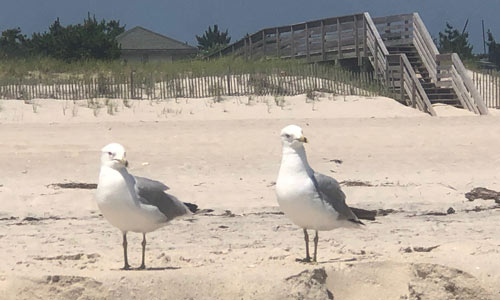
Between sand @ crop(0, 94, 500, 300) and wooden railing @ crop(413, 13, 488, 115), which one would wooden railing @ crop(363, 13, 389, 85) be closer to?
wooden railing @ crop(413, 13, 488, 115)

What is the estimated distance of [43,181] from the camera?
13.4 m

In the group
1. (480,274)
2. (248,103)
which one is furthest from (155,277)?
(248,103)

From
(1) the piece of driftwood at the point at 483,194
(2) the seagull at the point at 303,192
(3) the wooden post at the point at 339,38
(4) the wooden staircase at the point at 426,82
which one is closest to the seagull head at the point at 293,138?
(2) the seagull at the point at 303,192

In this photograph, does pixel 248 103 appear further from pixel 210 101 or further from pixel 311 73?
pixel 311 73

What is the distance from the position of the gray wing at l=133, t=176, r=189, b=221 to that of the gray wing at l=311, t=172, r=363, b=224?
1113 mm

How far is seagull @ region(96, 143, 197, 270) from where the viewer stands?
6875 millimetres

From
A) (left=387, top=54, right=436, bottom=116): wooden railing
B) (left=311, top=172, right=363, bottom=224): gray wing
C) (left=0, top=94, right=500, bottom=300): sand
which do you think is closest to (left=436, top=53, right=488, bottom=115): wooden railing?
(left=387, top=54, right=436, bottom=116): wooden railing

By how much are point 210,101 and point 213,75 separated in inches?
83.7

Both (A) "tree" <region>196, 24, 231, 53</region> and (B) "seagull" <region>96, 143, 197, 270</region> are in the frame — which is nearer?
(B) "seagull" <region>96, 143, 197, 270</region>

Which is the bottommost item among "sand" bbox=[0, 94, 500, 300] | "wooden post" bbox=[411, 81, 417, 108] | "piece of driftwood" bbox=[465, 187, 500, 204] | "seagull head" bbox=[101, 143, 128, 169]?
"piece of driftwood" bbox=[465, 187, 500, 204]

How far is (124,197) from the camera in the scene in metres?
6.88

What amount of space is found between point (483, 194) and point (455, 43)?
4930 centimetres

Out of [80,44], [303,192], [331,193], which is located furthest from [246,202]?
[80,44]

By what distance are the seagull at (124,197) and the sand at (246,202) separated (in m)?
0.42
